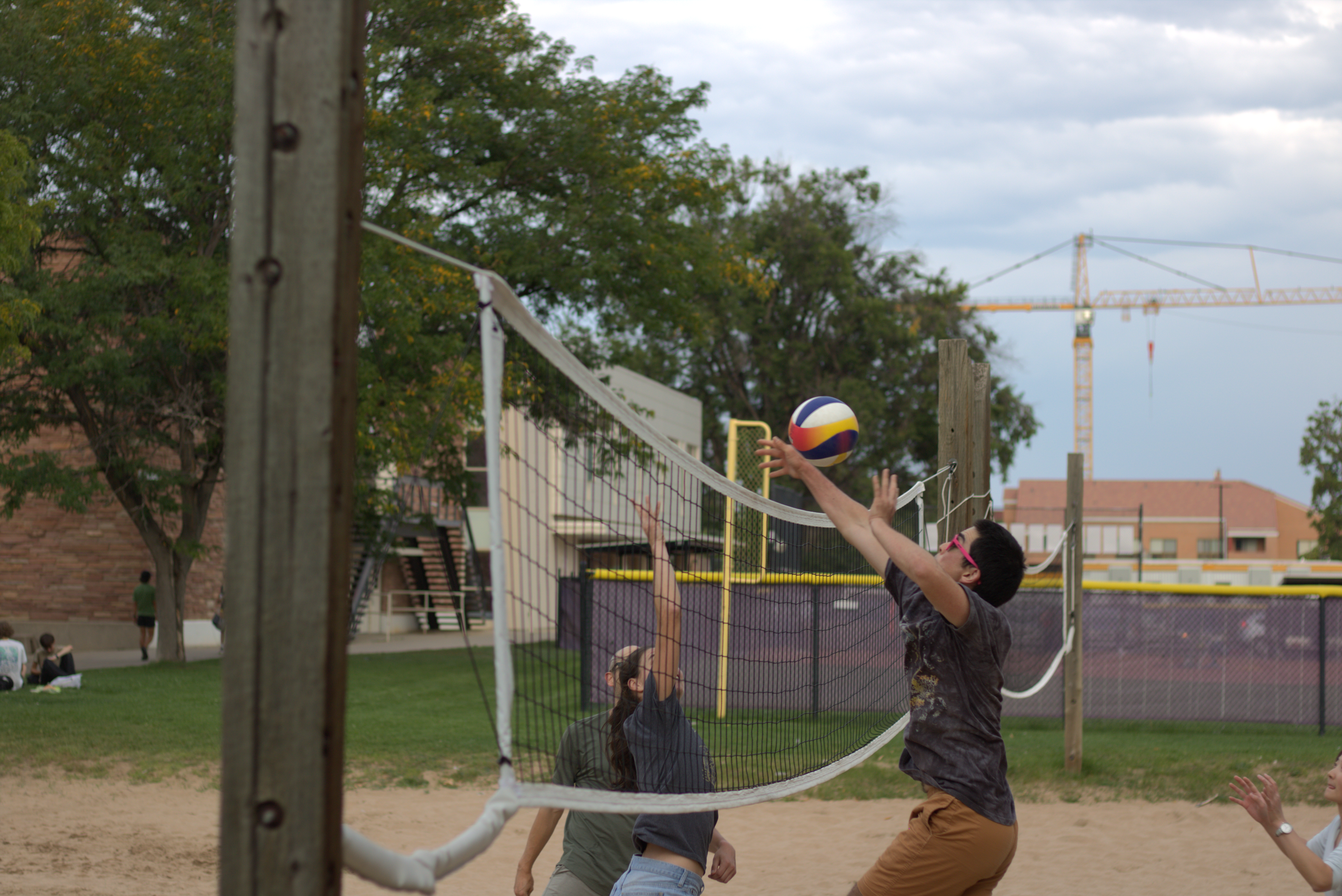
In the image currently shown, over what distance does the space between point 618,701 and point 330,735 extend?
195 cm

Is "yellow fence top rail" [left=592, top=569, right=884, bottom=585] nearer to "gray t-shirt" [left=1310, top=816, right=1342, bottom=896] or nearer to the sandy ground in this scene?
the sandy ground

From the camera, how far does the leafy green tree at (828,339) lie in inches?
1358

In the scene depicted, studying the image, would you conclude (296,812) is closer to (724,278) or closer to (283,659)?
(283,659)

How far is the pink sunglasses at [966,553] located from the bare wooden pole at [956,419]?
2.75 m

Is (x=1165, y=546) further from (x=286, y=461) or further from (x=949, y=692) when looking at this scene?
(x=286, y=461)

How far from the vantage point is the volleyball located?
15.2ft

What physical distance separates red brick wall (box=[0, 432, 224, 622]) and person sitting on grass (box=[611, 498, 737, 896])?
19.7 meters

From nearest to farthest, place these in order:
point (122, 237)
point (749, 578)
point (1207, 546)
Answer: point (749, 578) → point (122, 237) → point (1207, 546)

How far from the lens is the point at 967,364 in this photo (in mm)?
6332

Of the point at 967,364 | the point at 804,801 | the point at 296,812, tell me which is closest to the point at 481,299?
the point at 296,812

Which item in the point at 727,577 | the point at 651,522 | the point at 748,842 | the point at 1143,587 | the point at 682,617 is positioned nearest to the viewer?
the point at 651,522

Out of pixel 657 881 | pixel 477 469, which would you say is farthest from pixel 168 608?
pixel 657 881

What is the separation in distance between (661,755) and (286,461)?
201cm

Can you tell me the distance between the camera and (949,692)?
132 inches
